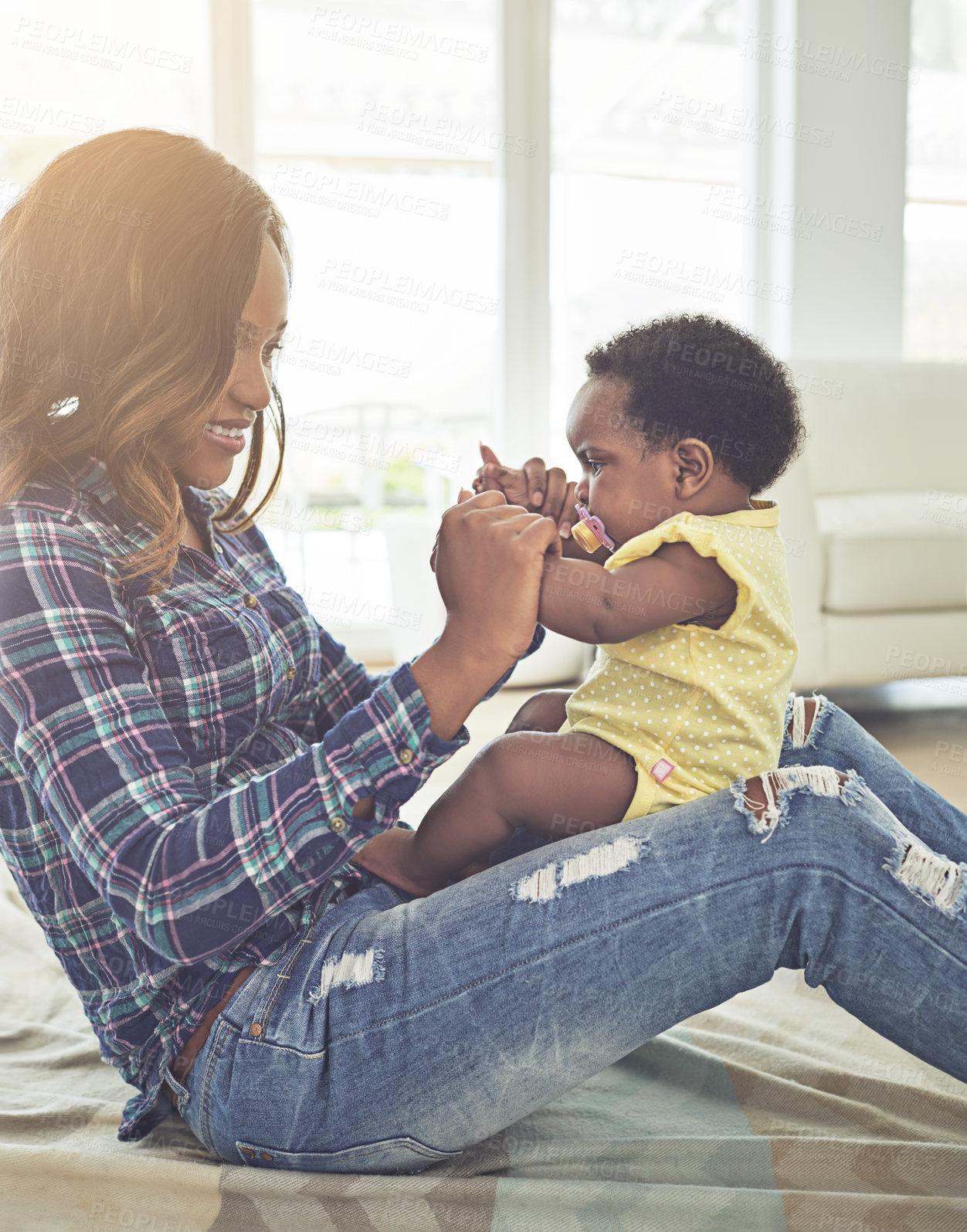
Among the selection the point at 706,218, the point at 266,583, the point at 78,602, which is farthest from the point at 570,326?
the point at 78,602

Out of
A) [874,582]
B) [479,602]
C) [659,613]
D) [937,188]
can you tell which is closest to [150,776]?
[479,602]

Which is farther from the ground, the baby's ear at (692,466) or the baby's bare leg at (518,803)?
the baby's ear at (692,466)

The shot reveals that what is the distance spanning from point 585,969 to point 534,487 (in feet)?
1.68

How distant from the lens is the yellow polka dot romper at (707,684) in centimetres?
95

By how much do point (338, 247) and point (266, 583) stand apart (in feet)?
9.41

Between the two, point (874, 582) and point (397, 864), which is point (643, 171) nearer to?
point (874, 582)

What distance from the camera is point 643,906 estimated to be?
2.37ft

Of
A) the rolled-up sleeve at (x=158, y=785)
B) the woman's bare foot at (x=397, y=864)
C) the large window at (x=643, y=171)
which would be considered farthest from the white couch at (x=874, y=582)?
the rolled-up sleeve at (x=158, y=785)

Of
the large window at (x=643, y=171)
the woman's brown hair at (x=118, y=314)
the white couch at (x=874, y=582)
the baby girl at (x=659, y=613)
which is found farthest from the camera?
the large window at (x=643, y=171)

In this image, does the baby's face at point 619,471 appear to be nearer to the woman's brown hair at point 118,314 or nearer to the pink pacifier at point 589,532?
the pink pacifier at point 589,532

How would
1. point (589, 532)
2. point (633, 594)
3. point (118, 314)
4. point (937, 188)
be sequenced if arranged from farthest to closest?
point (937, 188)
point (589, 532)
point (633, 594)
point (118, 314)

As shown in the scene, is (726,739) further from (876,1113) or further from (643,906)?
(876,1113)

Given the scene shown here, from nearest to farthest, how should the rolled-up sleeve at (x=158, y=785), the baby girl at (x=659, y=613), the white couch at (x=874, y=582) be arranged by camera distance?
1. the rolled-up sleeve at (x=158, y=785)
2. the baby girl at (x=659, y=613)
3. the white couch at (x=874, y=582)

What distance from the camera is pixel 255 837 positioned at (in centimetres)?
68
